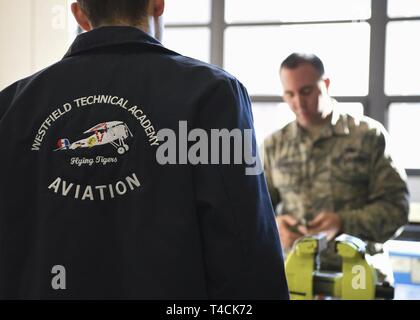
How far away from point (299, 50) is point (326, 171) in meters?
1.87

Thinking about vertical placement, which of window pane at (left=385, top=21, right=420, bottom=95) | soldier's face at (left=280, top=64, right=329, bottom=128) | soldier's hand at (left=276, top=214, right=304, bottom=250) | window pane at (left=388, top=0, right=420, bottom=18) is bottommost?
soldier's hand at (left=276, top=214, right=304, bottom=250)

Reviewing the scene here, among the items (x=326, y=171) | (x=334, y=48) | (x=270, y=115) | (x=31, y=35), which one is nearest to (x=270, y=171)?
(x=326, y=171)

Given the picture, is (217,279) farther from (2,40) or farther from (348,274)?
(2,40)

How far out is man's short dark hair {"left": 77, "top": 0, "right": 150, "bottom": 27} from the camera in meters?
0.79

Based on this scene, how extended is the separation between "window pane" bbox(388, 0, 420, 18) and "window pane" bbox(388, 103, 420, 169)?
652 millimetres

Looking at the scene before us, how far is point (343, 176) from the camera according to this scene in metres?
1.88

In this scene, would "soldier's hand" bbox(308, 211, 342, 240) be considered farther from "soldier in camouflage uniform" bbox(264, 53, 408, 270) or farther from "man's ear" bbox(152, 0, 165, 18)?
"man's ear" bbox(152, 0, 165, 18)

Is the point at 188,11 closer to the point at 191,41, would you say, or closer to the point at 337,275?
the point at 191,41

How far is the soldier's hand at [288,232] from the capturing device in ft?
6.27

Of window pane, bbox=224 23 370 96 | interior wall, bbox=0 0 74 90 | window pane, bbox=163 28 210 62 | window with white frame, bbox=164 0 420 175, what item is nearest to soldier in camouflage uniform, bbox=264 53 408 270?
interior wall, bbox=0 0 74 90

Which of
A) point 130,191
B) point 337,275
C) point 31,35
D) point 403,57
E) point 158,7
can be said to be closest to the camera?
point 130,191

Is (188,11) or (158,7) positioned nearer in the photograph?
(158,7)

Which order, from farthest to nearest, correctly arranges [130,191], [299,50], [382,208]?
[299,50] → [382,208] → [130,191]

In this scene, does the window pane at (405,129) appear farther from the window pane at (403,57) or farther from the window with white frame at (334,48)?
the window pane at (403,57)
